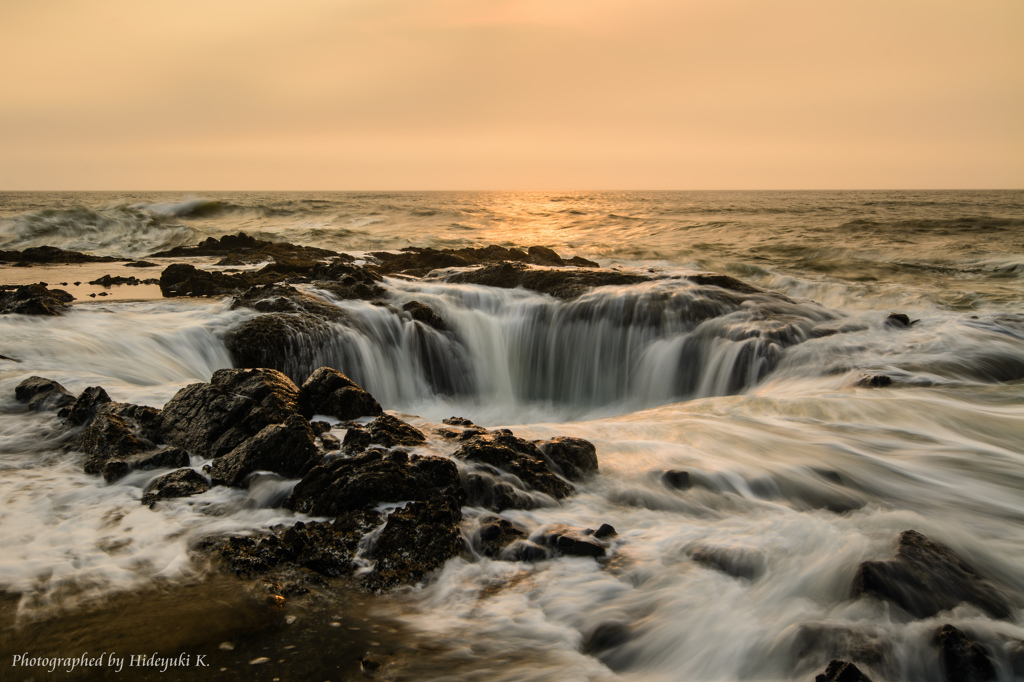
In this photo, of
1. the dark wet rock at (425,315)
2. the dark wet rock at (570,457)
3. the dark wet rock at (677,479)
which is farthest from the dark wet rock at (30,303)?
the dark wet rock at (677,479)

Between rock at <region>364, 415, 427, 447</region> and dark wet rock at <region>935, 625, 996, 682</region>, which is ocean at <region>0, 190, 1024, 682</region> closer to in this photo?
dark wet rock at <region>935, 625, 996, 682</region>

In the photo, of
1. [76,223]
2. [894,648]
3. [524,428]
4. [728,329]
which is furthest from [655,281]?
[76,223]

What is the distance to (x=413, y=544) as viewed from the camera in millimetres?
3912

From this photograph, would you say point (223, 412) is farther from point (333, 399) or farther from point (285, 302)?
point (285, 302)

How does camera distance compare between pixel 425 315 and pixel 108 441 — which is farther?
pixel 425 315

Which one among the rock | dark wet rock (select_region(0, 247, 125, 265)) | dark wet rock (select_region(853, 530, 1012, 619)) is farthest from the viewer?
dark wet rock (select_region(0, 247, 125, 265))

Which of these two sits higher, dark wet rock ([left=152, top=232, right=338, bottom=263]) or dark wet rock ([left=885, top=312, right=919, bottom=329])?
dark wet rock ([left=152, top=232, right=338, bottom=263])

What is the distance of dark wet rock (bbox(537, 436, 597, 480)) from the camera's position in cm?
525

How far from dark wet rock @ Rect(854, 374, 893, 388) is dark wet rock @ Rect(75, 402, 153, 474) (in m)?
8.39

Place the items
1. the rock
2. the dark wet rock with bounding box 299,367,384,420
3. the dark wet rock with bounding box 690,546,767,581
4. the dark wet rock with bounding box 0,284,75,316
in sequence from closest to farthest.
Answer: the dark wet rock with bounding box 690,546,767,581, the rock, the dark wet rock with bounding box 299,367,384,420, the dark wet rock with bounding box 0,284,75,316

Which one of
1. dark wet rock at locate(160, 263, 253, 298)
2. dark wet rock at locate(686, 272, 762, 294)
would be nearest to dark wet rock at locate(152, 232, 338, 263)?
dark wet rock at locate(160, 263, 253, 298)

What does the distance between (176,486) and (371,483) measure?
143cm

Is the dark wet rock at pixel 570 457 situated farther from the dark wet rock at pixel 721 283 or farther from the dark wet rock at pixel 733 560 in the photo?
the dark wet rock at pixel 721 283

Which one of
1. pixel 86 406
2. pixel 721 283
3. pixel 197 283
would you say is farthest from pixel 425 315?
pixel 721 283
